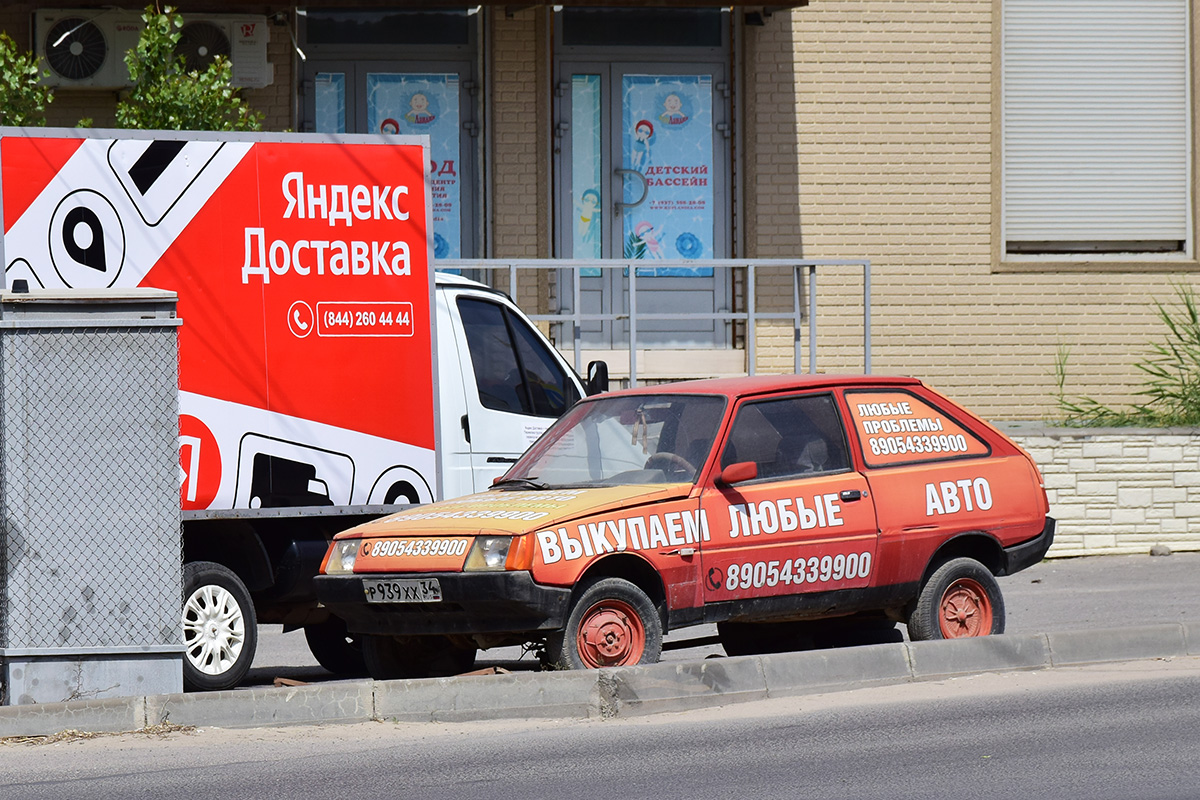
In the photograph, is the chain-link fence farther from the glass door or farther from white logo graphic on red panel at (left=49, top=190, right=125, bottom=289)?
the glass door

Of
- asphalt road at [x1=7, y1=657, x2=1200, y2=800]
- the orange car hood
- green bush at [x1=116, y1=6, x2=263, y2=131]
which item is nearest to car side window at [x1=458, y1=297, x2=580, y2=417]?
the orange car hood

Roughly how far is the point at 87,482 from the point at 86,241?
141 centimetres

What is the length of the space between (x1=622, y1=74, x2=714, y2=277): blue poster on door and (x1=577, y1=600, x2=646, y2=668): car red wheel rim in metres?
9.35

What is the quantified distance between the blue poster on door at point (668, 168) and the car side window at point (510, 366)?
22.7 ft

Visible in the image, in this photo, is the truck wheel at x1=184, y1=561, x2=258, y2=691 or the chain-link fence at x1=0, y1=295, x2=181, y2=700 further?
the truck wheel at x1=184, y1=561, x2=258, y2=691

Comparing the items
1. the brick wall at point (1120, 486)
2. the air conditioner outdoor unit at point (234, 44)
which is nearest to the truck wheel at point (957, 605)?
the brick wall at point (1120, 486)

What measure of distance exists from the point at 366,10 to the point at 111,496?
391 inches

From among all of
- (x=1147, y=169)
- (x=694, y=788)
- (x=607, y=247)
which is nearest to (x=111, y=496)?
(x=694, y=788)

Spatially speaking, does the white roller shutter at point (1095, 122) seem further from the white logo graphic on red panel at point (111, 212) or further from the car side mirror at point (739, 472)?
the white logo graphic on red panel at point (111, 212)

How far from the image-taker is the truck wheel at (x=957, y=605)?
873 centimetres

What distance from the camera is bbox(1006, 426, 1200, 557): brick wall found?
14992mm

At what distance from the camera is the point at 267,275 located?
884 centimetres

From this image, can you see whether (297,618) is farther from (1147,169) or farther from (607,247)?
(1147,169)

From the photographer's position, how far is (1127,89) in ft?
57.8
